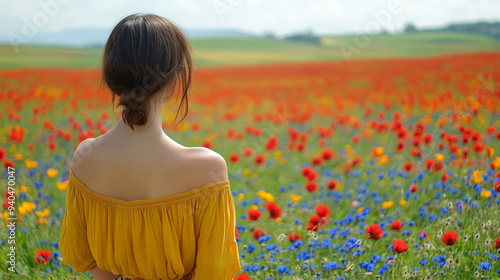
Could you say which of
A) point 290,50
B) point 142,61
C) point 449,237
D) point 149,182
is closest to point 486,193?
point 449,237

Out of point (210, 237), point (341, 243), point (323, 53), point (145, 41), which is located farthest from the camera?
point (323, 53)

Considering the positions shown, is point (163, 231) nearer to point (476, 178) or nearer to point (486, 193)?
point (486, 193)

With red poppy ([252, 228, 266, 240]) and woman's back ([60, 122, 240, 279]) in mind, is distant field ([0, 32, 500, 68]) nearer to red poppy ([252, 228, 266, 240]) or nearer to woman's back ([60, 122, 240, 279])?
red poppy ([252, 228, 266, 240])

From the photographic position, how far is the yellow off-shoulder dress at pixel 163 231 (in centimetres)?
131

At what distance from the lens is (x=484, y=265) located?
177 centimetres

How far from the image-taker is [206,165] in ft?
4.11

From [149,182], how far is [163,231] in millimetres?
164

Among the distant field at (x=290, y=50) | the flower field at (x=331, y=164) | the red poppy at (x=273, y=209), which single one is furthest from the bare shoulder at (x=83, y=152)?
the distant field at (x=290, y=50)

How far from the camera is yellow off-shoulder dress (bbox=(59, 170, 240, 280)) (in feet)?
4.30

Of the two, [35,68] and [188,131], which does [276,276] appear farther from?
[35,68]

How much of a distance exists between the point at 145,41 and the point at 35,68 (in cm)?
867

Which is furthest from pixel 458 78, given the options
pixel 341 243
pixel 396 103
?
pixel 341 243

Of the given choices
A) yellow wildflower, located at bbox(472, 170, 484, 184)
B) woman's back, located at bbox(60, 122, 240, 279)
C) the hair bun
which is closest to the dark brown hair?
the hair bun

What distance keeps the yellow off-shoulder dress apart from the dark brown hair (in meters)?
0.28
